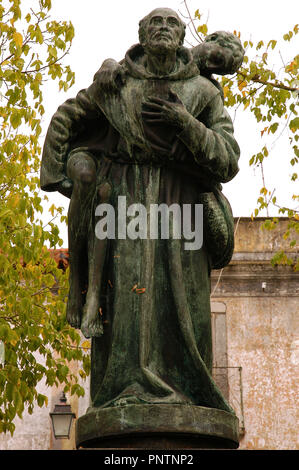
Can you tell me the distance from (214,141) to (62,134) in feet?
2.77

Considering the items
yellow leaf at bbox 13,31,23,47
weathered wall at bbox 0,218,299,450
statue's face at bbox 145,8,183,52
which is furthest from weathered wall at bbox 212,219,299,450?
statue's face at bbox 145,8,183,52

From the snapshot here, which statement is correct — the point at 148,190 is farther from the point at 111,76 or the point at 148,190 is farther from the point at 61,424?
the point at 61,424

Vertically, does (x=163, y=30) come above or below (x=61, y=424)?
above

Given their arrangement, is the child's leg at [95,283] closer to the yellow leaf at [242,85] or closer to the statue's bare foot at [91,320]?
the statue's bare foot at [91,320]

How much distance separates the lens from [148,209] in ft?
15.4

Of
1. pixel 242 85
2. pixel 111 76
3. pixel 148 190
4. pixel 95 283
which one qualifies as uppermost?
pixel 242 85

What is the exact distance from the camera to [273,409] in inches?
690

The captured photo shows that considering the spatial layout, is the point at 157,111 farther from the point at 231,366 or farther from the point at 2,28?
the point at 231,366

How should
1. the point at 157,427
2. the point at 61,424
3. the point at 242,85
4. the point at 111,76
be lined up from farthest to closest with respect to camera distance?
the point at 61,424
the point at 242,85
the point at 111,76
the point at 157,427

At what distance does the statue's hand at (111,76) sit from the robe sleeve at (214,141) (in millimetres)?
460

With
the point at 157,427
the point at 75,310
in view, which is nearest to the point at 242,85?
the point at 75,310

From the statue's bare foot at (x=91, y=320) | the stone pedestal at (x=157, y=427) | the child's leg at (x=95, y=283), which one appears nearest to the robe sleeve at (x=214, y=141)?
the child's leg at (x=95, y=283)

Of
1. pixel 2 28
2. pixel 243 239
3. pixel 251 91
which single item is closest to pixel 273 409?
pixel 243 239

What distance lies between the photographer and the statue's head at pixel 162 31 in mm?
4727
